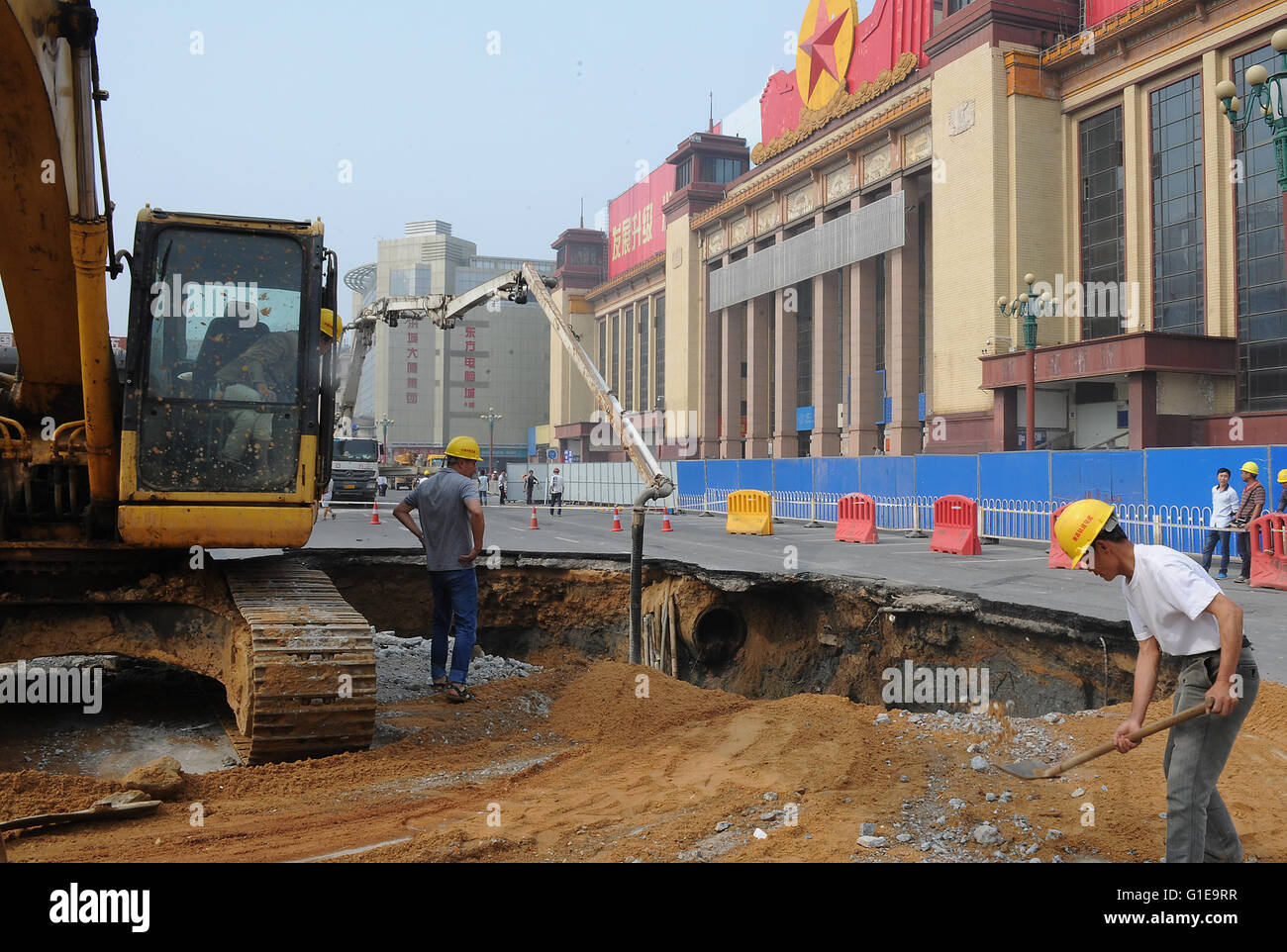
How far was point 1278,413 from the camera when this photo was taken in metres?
23.5

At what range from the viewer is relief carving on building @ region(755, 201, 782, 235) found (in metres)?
42.7

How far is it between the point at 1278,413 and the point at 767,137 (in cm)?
2625

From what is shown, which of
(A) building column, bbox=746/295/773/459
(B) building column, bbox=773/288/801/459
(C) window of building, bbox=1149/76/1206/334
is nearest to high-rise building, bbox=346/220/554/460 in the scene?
(A) building column, bbox=746/295/773/459

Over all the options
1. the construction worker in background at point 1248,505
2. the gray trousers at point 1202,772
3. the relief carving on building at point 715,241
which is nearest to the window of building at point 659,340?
the relief carving on building at point 715,241

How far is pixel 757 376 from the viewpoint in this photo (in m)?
45.6

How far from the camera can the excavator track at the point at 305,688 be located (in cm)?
530

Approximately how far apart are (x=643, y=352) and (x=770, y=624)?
51.7 m

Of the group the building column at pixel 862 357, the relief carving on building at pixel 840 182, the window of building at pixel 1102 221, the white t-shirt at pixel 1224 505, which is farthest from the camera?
the relief carving on building at pixel 840 182
